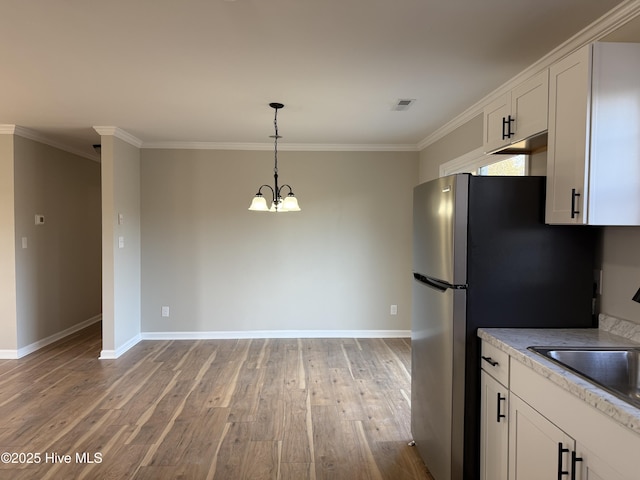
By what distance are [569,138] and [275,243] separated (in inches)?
151

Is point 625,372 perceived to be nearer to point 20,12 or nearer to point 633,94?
point 633,94

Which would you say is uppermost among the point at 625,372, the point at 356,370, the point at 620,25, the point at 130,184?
the point at 620,25

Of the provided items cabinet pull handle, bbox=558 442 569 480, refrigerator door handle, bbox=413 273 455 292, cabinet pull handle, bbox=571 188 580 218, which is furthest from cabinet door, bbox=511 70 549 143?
cabinet pull handle, bbox=558 442 569 480

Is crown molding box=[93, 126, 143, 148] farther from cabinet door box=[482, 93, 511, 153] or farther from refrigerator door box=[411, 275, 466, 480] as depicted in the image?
cabinet door box=[482, 93, 511, 153]

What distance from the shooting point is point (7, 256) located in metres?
4.29

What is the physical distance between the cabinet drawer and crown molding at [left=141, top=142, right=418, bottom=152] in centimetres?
363

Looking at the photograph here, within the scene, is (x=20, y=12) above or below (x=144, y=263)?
above

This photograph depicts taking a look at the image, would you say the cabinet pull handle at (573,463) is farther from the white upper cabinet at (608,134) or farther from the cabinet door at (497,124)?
the cabinet door at (497,124)

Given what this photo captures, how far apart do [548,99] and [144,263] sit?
15.5 ft

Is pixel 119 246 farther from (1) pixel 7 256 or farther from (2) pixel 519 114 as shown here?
(2) pixel 519 114

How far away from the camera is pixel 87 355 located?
4465 mm

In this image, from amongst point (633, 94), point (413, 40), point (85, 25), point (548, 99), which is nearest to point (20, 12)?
point (85, 25)

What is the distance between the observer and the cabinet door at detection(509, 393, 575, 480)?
142 centimetres

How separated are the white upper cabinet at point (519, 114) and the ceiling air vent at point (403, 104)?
2.34 feet
